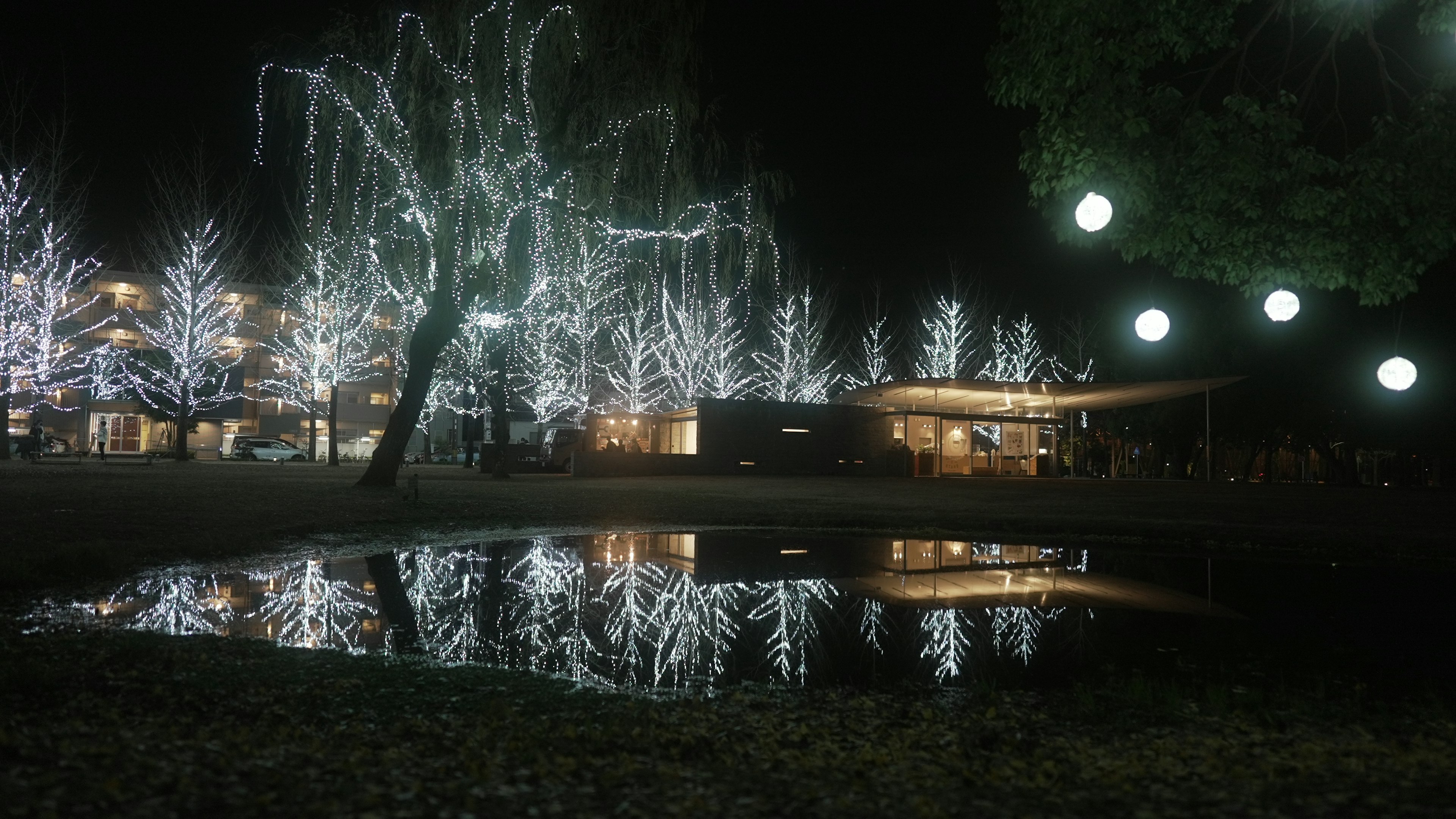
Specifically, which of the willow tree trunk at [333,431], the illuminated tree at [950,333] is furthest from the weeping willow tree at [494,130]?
the illuminated tree at [950,333]

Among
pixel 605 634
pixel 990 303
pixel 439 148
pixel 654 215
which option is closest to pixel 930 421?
pixel 990 303

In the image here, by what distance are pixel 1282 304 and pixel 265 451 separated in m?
42.7

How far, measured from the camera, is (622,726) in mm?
4113

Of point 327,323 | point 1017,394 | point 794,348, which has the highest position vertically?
point 794,348

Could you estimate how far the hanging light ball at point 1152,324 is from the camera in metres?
12.0

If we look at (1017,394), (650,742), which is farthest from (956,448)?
(650,742)

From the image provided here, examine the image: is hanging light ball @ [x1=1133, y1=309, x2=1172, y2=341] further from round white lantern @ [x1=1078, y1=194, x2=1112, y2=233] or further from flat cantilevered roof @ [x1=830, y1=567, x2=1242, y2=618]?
round white lantern @ [x1=1078, y1=194, x2=1112, y2=233]

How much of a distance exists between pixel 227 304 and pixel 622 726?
53376 millimetres

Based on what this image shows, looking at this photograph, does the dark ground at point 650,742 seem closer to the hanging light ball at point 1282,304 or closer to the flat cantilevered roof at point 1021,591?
the flat cantilevered roof at point 1021,591

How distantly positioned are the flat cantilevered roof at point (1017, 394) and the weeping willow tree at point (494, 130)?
14.2 meters

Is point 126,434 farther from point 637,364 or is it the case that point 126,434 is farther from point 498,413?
point 498,413

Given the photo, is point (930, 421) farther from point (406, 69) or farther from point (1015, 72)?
point (1015, 72)

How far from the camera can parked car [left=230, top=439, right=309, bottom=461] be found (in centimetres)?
4162

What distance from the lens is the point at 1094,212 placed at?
8.20 m
